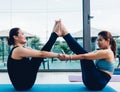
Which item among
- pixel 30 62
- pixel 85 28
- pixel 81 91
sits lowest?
pixel 81 91

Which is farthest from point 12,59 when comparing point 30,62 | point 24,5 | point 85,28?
point 24,5

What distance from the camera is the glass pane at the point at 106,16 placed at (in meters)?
5.38

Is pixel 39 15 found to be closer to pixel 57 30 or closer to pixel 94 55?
pixel 57 30

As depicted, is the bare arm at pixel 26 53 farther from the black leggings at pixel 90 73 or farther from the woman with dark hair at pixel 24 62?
the black leggings at pixel 90 73

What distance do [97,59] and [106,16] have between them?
297 centimetres

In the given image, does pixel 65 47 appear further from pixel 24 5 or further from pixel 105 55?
pixel 105 55

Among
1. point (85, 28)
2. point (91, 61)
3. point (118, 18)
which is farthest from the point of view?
point (118, 18)

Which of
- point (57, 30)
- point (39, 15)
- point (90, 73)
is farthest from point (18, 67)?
point (39, 15)

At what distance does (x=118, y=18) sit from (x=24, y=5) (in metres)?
1.95

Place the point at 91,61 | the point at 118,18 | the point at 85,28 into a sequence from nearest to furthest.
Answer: the point at 91,61, the point at 85,28, the point at 118,18

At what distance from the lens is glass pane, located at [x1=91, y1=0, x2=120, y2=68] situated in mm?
5385

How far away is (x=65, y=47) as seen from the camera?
5727mm

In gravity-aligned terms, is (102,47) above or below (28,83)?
above

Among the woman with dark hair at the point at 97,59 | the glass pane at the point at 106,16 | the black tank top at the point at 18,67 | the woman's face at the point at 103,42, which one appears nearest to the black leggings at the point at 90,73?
the woman with dark hair at the point at 97,59
